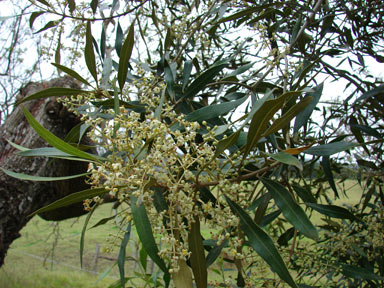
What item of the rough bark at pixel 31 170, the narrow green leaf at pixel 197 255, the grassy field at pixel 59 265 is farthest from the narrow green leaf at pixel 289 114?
the grassy field at pixel 59 265

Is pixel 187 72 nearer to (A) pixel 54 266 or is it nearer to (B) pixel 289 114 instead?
(B) pixel 289 114

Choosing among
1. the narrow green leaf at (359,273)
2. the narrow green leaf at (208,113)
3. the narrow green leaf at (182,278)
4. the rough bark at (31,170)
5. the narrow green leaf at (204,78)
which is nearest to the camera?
the narrow green leaf at (182,278)

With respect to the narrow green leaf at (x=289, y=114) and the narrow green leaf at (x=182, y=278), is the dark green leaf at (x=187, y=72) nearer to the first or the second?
the narrow green leaf at (x=289, y=114)

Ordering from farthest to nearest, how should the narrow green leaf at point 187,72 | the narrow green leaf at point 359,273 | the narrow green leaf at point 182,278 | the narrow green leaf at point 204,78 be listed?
1. the narrow green leaf at point 359,273
2. the narrow green leaf at point 187,72
3. the narrow green leaf at point 204,78
4. the narrow green leaf at point 182,278

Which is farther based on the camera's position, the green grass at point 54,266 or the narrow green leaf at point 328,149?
the green grass at point 54,266

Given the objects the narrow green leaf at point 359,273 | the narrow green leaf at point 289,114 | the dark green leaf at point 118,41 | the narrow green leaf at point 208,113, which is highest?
the dark green leaf at point 118,41

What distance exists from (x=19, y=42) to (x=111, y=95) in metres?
4.03

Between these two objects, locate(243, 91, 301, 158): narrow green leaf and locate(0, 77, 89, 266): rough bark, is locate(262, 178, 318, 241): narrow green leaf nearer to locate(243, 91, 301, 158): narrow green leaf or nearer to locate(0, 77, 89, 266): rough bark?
locate(243, 91, 301, 158): narrow green leaf

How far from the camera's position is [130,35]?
705 millimetres

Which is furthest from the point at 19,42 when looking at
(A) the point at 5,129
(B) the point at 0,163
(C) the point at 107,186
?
(C) the point at 107,186

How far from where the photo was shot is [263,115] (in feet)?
1.66

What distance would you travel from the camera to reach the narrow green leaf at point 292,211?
1.81 ft

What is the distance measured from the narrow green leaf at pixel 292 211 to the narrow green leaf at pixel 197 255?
17 centimetres

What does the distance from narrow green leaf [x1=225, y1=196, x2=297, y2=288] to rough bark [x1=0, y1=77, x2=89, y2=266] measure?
4.56 feet
